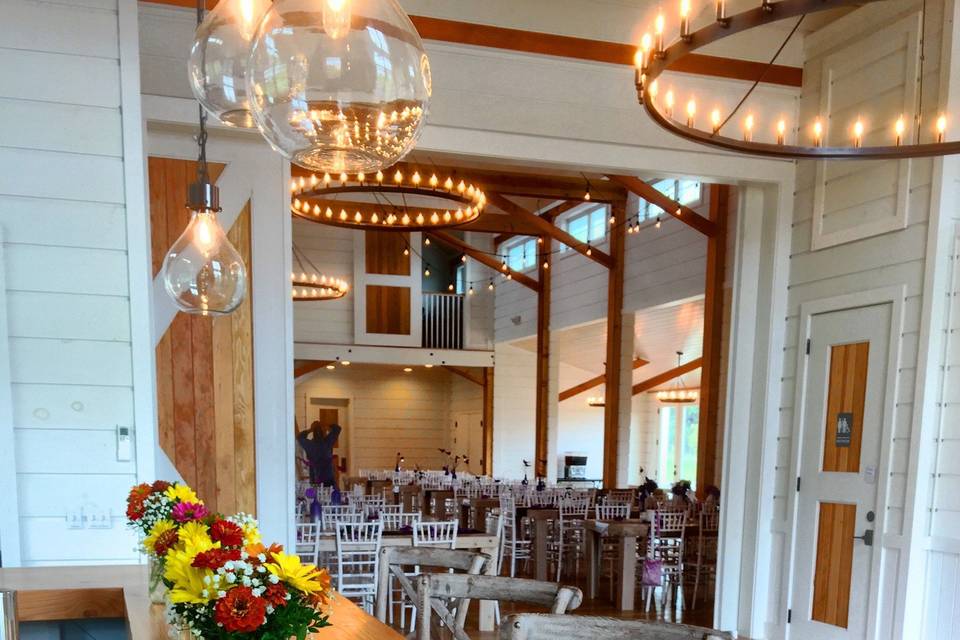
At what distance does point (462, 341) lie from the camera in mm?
16312

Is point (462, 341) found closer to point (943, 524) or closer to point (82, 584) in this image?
point (943, 524)

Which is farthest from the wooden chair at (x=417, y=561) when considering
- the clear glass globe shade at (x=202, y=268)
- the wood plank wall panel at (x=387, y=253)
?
the wood plank wall panel at (x=387, y=253)

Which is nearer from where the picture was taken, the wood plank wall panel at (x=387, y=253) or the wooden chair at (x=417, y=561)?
the wooden chair at (x=417, y=561)

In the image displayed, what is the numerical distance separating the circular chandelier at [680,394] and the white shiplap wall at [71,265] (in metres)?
12.5

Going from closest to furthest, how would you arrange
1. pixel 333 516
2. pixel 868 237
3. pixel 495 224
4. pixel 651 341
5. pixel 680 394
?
pixel 868 237, pixel 333 516, pixel 651 341, pixel 495 224, pixel 680 394

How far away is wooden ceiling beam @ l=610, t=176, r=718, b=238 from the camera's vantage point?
9.28 metres

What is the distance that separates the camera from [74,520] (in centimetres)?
318

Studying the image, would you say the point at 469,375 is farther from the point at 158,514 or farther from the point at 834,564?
the point at 158,514

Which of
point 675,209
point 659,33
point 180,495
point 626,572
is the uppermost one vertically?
point 675,209

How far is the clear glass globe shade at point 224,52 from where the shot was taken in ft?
5.26

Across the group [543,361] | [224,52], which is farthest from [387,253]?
[224,52]

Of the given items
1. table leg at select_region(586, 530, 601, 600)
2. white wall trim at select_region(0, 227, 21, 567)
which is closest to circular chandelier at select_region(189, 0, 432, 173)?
white wall trim at select_region(0, 227, 21, 567)

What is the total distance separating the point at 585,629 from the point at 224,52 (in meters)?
1.58

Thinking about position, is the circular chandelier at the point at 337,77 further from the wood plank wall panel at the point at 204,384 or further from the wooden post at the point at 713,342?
the wooden post at the point at 713,342
